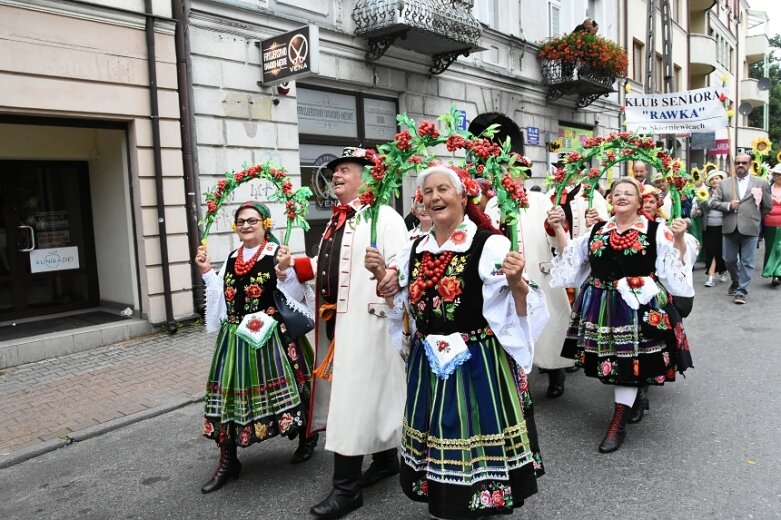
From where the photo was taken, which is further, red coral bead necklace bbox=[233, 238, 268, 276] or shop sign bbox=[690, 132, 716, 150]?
shop sign bbox=[690, 132, 716, 150]

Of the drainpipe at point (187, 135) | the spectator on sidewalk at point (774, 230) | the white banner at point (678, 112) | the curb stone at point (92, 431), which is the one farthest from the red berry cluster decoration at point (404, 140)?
the spectator on sidewalk at point (774, 230)

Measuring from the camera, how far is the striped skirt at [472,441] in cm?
280

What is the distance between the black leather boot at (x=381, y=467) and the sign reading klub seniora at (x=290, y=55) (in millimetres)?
5837

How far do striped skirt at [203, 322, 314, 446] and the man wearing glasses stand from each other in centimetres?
805

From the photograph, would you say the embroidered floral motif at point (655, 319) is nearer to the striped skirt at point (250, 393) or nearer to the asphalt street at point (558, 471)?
the asphalt street at point (558, 471)

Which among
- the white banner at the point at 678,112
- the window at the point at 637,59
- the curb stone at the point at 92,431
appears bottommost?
the curb stone at the point at 92,431

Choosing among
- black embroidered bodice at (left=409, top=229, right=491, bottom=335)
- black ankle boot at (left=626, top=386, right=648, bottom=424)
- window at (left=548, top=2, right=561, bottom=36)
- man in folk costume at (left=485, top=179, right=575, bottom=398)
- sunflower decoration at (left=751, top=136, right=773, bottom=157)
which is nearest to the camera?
black embroidered bodice at (left=409, top=229, right=491, bottom=335)

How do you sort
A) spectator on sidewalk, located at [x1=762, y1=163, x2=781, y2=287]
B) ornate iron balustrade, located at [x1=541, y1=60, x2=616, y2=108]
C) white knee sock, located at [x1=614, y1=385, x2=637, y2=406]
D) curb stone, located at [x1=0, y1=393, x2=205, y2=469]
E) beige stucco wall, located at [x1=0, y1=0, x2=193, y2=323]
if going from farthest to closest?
ornate iron balustrade, located at [x1=541, y1=60, x2=616, y2=108]
spectator on sidewalk, located at [x1=762, y1=163, x2=781, y2=287]
beige stucco wall, located at [x1=0, y1=0, x2=193, y2=323]
curb stone, located at [x1=0, y1=393, x2=205, y2=469]
white knee sock, located at [x1=614, y1=385, x2=637, y2=406]

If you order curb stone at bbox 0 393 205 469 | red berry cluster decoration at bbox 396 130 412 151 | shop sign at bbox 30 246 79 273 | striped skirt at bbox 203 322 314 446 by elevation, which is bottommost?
curb stone at bbox 0 393 205 469

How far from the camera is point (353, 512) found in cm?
349

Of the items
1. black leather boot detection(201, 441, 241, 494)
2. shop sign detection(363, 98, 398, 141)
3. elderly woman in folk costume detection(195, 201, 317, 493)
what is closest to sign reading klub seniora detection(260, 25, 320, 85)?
shop sign detection(363, 98, 398, 141)

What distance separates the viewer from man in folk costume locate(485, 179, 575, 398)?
17.6ft

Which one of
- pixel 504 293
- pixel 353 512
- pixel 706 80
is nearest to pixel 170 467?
pixel 353 512

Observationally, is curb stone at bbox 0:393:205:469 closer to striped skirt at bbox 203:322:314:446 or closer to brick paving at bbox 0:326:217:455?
brick paving at bbox 0:326:217:455
